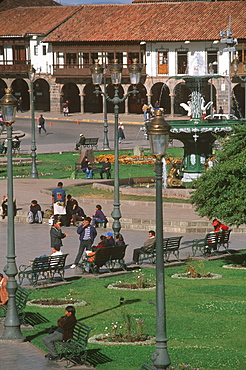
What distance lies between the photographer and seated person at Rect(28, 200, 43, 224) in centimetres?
2889

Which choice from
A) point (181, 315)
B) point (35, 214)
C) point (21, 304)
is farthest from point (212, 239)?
point (21, 304)

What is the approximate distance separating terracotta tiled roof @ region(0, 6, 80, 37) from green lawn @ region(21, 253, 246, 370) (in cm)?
5747

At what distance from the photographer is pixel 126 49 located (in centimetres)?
7244

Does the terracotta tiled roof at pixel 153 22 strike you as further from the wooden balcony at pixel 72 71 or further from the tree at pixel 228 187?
the tree at pixel 228 187

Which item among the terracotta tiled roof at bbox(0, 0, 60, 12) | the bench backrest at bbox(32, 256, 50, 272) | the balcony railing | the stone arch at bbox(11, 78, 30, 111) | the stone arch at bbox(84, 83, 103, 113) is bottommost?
the bench backrest at bbox(32, 256, 50, 272)

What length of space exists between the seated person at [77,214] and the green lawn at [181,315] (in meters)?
6.49

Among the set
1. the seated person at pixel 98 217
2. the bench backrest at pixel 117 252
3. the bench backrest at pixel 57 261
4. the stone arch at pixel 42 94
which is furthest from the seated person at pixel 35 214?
the stone arch at pixel 42 94

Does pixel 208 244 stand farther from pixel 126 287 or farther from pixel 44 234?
pixel 44 234

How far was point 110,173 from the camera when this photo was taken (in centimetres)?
3819

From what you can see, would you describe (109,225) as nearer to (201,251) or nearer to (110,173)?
(201,251)

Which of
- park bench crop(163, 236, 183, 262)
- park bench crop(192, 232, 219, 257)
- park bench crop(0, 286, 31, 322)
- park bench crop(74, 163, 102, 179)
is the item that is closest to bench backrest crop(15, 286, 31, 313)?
park bench crop(0, 286, 31, 322)

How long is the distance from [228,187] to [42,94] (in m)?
57.6

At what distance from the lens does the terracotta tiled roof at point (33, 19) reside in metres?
77.5

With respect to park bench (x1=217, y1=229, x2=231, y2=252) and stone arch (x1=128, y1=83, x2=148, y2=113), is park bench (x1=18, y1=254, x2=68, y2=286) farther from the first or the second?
stone arch (x1=128, y1=83, x2=148, y2=113)
